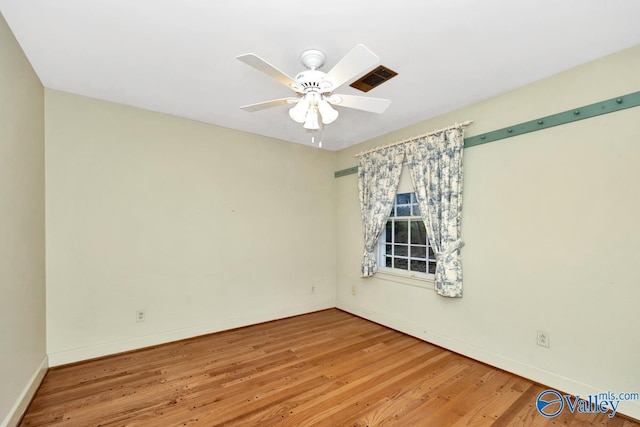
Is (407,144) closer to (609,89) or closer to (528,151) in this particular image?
(528,151)

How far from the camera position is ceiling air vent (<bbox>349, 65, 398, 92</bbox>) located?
2296 millimetres

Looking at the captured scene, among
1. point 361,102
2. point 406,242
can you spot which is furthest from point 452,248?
point 361,102

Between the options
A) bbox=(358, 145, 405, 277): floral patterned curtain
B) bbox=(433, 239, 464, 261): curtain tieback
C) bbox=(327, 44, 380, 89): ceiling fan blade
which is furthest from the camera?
bbox=(358, 145, 405, 277): floral patterned curtain

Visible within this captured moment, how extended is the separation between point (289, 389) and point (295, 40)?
2.63 m

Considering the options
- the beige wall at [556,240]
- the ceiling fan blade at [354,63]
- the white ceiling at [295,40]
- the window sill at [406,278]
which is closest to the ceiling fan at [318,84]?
the ceiling fan blade at [354,63]

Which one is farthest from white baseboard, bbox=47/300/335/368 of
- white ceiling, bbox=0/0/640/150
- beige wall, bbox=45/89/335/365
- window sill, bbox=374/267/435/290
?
white ceiling, bbox=0/0/640/150

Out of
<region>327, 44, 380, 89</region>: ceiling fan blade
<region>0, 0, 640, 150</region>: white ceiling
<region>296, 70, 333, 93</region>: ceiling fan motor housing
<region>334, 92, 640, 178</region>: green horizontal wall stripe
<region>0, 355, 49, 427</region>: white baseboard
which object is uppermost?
<region>0, 0, 640, 150</region>: white ceiling

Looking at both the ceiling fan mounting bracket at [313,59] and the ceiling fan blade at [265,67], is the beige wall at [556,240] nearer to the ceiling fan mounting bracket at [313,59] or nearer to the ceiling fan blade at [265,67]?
the ceiling fan mounting bracket at [313,59]

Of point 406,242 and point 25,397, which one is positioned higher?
point 406,242

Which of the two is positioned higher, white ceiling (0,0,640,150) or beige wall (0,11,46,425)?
white ceiling (0,0,640,150)

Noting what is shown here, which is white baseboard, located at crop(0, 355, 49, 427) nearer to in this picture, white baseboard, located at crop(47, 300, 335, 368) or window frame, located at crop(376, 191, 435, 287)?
white baseboard, located at crop(47, 300, 335, 368)

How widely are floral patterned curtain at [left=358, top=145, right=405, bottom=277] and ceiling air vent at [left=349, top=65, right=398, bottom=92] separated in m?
1.19

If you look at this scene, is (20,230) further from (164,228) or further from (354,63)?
(354,63)

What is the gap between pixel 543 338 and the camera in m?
2.36
